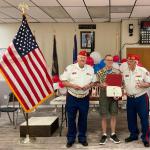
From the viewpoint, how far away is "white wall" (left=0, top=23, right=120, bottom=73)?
8500 millimetres

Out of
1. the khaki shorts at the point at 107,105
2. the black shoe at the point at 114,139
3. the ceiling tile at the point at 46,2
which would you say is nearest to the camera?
the khaki shorts at the point at 107,105

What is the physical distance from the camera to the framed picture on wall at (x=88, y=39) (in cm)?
848

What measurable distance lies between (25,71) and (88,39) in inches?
177

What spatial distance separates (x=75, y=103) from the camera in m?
4.40

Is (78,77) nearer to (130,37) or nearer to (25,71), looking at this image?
(25,71)

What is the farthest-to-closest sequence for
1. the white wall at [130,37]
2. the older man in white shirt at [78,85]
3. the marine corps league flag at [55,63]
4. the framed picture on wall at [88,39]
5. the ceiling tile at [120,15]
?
the framed picture on wall at [88,39]
the marine corps league flag at [55,63]
the white wall at [130,37]
the ceiling tile at [120,15]
the older man in white shirt at [78,85]


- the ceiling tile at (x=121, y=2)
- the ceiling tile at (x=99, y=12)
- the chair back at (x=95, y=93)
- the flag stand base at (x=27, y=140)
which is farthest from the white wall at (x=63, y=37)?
the flag stand base at (x=27, y=140)

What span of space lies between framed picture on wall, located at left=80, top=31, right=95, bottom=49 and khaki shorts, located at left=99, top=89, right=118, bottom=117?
4092 millimetres

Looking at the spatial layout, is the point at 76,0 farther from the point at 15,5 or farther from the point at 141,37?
the point at 141,37

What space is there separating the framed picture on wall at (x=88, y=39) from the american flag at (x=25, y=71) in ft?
13.4

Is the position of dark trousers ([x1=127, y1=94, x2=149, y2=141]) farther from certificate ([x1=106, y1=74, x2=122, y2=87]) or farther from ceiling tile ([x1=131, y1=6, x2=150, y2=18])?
ceiling tile ([x1=131, y1=6, x2=150, y2=18])

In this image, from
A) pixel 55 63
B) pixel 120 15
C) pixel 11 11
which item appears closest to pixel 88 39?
pixel 55 63

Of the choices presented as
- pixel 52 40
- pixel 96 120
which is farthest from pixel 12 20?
pixel 96 120

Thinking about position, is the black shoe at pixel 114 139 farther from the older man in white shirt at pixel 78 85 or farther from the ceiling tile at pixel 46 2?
the ceiling tile at pixel 46 2
